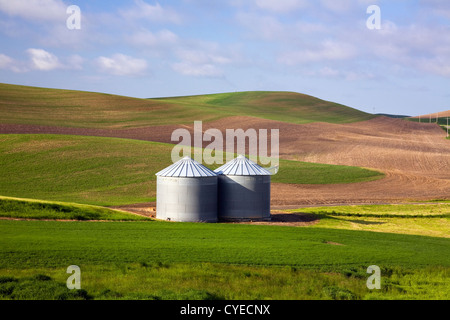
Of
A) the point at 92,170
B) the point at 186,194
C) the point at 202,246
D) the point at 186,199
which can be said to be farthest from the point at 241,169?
the point at 92,170

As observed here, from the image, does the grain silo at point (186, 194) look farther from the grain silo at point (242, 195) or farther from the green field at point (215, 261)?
the green field at point (215, 261)

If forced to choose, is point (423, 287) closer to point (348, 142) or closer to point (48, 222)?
point (48, 222)

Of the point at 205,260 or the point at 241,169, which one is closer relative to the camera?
the point at 205,260

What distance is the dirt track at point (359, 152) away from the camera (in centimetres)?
6056

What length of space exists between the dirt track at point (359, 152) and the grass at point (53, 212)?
19588mm

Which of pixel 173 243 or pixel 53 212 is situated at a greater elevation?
pixel 53 212

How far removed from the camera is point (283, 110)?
153375mm

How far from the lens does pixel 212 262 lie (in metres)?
25.9

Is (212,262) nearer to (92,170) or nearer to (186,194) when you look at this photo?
(186,194)

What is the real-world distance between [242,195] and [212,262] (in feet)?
61.4

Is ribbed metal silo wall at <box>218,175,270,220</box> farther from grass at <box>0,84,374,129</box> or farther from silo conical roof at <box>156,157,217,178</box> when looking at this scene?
grass at <box>0,84,374,129</box>

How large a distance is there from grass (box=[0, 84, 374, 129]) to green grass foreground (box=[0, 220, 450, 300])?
6526cm
